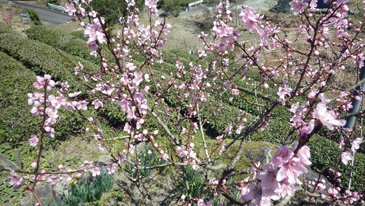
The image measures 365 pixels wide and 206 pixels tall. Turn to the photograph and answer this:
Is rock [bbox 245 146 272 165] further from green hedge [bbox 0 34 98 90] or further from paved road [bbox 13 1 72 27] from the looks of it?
paved road [bbox 13 1 72 27]

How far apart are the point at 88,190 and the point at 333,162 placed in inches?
180

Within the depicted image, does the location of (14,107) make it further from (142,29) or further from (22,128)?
(142,29)

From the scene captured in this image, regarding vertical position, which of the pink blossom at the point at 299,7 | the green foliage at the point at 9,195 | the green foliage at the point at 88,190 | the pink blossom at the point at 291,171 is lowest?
the green foliage at the point at 9,195

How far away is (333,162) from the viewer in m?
3.90

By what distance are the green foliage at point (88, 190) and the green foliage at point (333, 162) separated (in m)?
3.68

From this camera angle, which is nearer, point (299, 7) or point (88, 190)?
point (299, 7)

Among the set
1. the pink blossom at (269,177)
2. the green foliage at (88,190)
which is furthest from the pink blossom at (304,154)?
the green foliage at (88,190)

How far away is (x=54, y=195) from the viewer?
2.79 metres

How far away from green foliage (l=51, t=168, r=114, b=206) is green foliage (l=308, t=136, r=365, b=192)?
3684 mm

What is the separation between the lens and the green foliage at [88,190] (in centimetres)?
239

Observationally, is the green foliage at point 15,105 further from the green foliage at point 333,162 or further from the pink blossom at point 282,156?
the green foliage at point 333,162

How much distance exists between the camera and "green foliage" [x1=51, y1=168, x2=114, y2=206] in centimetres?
239

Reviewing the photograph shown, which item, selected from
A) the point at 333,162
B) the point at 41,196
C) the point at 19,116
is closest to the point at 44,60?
the point at 19,116

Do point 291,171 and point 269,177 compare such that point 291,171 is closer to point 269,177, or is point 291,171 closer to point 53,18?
point 269,177
